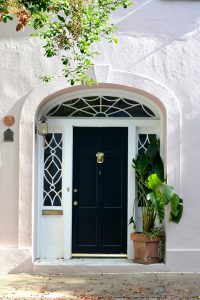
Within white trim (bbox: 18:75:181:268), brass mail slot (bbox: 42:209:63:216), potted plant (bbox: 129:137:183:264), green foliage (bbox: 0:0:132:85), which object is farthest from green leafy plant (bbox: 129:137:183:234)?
green foliage (bbox: 0:0:132:85)

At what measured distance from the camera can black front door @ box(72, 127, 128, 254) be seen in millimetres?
9773

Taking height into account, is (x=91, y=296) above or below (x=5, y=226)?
below

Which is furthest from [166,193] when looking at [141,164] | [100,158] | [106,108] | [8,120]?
[8,120]

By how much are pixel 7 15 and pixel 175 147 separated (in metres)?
4.13

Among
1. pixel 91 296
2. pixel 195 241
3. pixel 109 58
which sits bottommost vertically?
pixel 91 296

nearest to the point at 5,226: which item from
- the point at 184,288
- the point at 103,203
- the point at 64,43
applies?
the point at 103,203

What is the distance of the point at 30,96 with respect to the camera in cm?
927

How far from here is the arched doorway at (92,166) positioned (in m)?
9.73

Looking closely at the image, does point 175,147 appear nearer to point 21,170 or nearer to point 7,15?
point 21,170

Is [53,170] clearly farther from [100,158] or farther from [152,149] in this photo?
[152,149]

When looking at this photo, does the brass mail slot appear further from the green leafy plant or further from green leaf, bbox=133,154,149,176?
green leaf, bbox=133,154,149,176

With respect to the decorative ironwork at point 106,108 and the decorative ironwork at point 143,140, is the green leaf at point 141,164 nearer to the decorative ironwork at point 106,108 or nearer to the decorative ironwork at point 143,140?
the decorative ironwork at point 143,140

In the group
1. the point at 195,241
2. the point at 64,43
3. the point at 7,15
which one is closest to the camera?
the point at 7,15

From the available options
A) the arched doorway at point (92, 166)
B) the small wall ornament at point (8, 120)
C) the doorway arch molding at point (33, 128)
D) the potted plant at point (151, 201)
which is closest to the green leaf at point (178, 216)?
the potted plant at point (151, 201)
